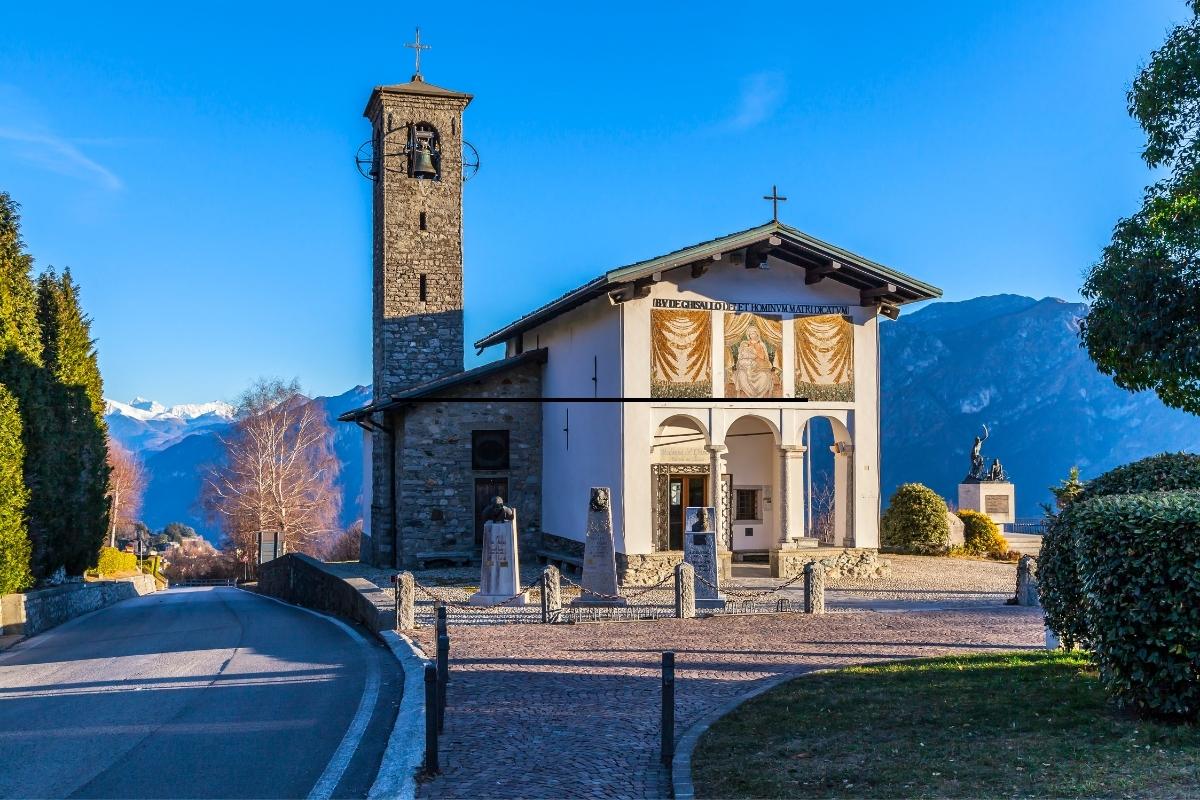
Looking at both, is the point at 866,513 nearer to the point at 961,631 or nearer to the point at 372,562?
the point at 961,631

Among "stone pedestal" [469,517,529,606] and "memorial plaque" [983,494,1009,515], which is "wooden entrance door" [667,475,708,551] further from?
"memorial plaque" [983,494,1009,515]

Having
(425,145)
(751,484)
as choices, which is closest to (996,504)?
(751,484)

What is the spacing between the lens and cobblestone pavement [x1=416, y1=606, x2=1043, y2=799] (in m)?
7.07

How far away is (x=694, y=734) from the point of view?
26.3ft

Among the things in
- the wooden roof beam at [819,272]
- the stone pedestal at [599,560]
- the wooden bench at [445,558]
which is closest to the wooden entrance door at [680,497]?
the wooden roof beam at [819,272]

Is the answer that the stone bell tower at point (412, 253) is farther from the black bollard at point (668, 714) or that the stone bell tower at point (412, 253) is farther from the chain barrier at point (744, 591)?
the black bollard at point (668, 714)

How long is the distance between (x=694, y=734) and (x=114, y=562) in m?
33.9

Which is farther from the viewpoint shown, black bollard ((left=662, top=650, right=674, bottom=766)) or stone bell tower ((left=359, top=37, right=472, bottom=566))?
stone bell tower ((left=359, top=37, right=472, bottom=566))

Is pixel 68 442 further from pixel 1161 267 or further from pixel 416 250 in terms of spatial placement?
pixel 1161 267

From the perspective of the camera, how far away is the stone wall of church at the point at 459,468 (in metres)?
25.4

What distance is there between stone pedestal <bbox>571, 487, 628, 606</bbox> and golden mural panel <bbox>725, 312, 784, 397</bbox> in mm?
5283

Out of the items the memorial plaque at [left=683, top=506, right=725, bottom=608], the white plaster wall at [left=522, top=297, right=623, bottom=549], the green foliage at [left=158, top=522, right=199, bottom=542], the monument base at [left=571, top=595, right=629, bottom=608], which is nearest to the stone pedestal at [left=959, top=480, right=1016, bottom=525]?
the white plaster wall at [left=522, top=297, right=623, bottom=549]

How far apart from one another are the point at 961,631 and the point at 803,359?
30.5 feet

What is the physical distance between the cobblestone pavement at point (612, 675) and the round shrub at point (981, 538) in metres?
12.4
